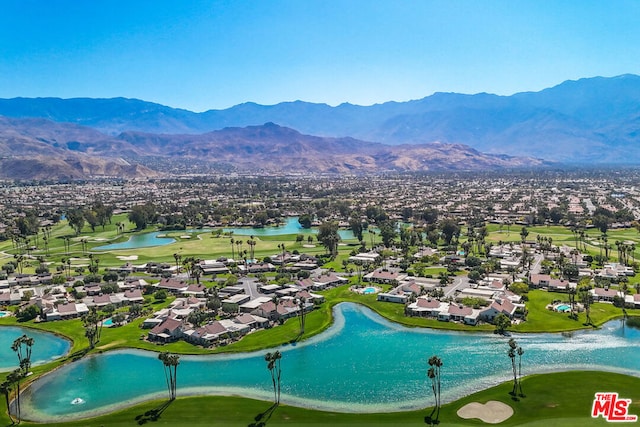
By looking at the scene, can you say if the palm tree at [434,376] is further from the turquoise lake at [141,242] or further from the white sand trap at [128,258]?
the turquoise lake at [141,242]

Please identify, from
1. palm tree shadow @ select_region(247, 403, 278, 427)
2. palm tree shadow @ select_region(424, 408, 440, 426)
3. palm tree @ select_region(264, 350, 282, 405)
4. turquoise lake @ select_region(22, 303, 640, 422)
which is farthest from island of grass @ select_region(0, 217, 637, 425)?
palm tree shadow @ select_region(424, 408, 440, 426)

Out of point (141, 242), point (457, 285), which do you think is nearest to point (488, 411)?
point (457, 285)

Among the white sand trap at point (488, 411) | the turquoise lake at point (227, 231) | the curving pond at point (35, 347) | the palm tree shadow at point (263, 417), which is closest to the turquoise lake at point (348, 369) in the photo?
the palm tree shadow at point (263, 417)

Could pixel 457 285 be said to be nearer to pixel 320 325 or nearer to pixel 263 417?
pixel 320 325

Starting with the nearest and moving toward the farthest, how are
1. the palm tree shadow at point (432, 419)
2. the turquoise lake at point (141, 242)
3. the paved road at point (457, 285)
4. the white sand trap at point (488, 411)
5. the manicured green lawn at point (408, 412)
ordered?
the palm tree shadow at point (432, 419) < the manicured green lawn at point (408, 412) < the white sand trap at point (488, 411) < the paved road at point (457, 285) < the turquoise lake at point (141, 242)

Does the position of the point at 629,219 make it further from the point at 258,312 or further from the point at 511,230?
the point at 258,312

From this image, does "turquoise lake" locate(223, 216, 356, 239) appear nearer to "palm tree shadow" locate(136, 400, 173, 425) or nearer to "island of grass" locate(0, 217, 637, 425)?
"island of grass" locate(0, 217, 637, 425)

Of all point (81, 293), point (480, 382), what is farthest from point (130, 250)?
point (480, 382)
